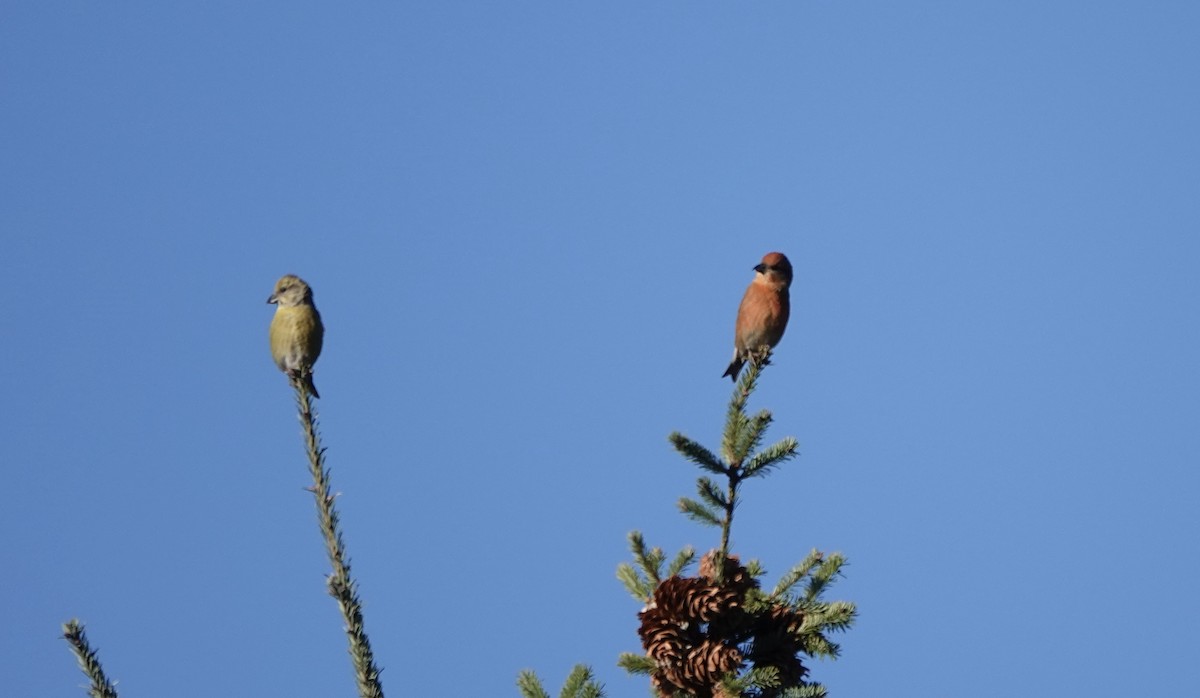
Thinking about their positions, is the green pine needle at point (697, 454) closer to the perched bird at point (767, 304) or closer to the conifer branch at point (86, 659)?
the conifer branch at point (86, 659)

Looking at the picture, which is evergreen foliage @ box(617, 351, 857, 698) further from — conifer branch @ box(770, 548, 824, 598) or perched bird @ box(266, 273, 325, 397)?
perched bird @ box(266, 273, 325, 397)

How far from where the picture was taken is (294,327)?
720 centimetres

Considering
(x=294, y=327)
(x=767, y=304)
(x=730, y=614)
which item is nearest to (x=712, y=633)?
(x=730, y=614)

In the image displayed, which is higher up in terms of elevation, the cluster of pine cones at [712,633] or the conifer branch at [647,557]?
the conifer branch at [647,557]

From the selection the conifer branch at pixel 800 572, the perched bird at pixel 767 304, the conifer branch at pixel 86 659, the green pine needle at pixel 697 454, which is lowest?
the conifer branch at pixel 86 659

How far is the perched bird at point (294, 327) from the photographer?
7.22 m

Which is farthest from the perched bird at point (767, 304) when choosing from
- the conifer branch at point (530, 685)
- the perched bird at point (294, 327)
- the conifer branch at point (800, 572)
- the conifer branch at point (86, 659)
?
the conifer branch at point (86, 659)

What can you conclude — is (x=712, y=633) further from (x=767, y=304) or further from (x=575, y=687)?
(x=767, y=304)

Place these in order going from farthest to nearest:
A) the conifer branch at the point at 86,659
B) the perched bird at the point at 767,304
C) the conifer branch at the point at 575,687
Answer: the perched bird at the point at 767,304 < the conifer branch at the point at 575,687 < the conifer branch at the point at 86,659

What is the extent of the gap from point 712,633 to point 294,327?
4.36 meters

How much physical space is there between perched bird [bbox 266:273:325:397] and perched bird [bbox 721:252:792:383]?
3.02 meters

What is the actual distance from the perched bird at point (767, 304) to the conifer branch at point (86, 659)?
6403mm

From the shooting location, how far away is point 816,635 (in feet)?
11.5

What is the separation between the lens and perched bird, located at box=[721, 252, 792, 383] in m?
8.67
